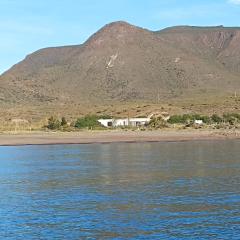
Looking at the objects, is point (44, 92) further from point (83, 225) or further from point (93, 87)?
point (83, 225)

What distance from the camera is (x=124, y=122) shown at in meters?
111

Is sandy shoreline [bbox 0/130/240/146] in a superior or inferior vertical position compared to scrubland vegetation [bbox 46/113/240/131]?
inferior

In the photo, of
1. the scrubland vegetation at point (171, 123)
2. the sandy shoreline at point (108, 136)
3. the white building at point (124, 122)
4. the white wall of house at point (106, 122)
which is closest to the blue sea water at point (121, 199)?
the sandy shoreline at point (108, 136)

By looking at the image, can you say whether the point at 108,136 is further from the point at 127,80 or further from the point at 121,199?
the point at 127,80

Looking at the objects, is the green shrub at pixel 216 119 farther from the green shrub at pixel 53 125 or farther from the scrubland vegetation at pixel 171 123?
the green shrub at pixel 53 125

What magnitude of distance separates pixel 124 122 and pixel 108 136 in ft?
78.0

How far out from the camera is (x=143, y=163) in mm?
49156

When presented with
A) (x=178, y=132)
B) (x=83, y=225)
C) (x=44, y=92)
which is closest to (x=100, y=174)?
(x=83, y=225)

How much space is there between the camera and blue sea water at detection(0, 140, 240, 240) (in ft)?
73.6

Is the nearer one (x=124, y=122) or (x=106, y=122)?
(x=106, y=122)

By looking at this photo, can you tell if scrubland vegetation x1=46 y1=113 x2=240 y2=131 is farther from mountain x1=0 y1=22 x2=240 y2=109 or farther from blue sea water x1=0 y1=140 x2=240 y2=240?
blue sea water x1=0 y1=140 x2=240 y2=240

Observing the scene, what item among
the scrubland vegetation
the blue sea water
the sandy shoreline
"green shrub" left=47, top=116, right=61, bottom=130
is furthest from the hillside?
the blue sea water

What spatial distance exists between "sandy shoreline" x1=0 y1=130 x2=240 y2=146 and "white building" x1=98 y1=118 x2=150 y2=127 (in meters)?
14.9

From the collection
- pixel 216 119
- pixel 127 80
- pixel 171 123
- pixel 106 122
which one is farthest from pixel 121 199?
pixel 127 80
